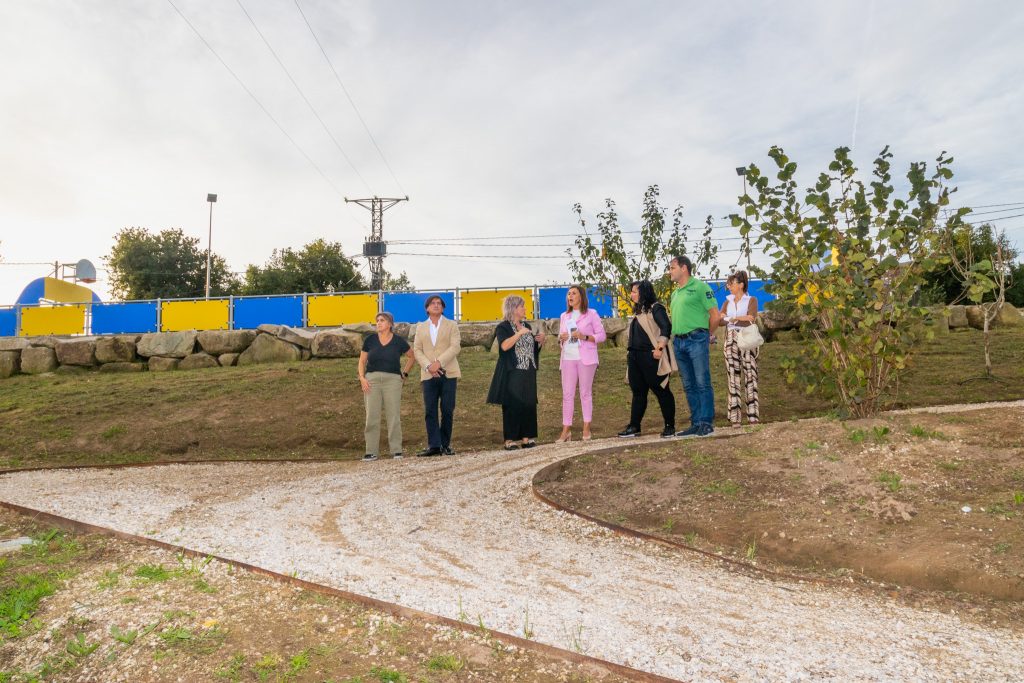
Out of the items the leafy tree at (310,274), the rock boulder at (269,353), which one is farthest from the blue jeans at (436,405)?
the leafy tree at (310,274)

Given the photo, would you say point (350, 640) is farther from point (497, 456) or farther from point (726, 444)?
point (497, 456)

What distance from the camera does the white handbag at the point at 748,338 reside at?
8.45 metres

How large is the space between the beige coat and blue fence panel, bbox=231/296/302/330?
1178cm

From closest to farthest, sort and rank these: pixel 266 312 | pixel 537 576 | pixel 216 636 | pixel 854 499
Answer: pixel 216 636
pixel 537 576
pixel 854 499
pixel 266 312

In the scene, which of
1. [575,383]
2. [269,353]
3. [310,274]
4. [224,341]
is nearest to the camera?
[575,383]

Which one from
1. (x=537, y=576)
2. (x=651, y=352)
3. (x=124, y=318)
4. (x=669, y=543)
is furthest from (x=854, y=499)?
(x=124, y=318)

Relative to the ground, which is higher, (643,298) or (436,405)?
(643,298)

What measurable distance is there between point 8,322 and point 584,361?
20.1 meters

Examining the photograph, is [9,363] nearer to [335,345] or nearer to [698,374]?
[335,345]

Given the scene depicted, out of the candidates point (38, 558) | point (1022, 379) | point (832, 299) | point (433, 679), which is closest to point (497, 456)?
point (832, 299)

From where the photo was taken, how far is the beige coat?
891 cm

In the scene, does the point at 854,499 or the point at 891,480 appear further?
the point at 891,480

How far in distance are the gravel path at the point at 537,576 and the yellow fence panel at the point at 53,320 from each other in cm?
1559

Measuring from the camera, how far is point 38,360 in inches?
733
